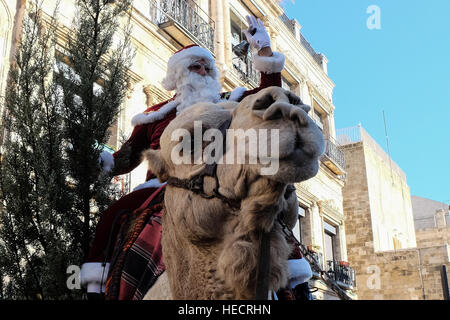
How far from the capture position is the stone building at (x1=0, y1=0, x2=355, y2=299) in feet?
29.7

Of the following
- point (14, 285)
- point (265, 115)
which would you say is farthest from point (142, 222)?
point (14, 285)

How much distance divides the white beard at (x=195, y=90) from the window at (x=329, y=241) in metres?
17.3

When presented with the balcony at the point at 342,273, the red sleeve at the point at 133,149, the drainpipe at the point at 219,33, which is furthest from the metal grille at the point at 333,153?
the red sleeve at the point at 133,149

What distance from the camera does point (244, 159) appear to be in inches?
57.2

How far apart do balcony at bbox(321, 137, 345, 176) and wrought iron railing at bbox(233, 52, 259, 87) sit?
5.55 m

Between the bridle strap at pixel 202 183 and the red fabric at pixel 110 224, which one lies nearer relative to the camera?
the bridle strap at pixel 202 183

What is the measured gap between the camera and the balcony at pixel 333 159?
19.8 metres

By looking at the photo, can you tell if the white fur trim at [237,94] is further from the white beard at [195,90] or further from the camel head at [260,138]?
the camel head at [260,138]

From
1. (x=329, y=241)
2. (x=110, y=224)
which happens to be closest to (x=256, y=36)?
(x=110, y=224)

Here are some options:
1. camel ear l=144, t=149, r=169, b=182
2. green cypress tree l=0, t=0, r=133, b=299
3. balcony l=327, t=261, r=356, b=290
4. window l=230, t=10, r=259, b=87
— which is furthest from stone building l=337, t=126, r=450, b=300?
camel ear l=144, t=149, r=169, b=182

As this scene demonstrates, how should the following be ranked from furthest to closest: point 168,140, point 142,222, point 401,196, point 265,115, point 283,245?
point 401,196 < point 142,222 < point 168,140 < point 283,245 < point 265,115

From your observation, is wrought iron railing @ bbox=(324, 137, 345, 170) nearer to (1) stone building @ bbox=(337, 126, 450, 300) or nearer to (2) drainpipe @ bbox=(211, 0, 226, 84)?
(1) stone building @ bbox=(337, 126, 450, 300)

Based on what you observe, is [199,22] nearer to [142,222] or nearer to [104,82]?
[104,82]
